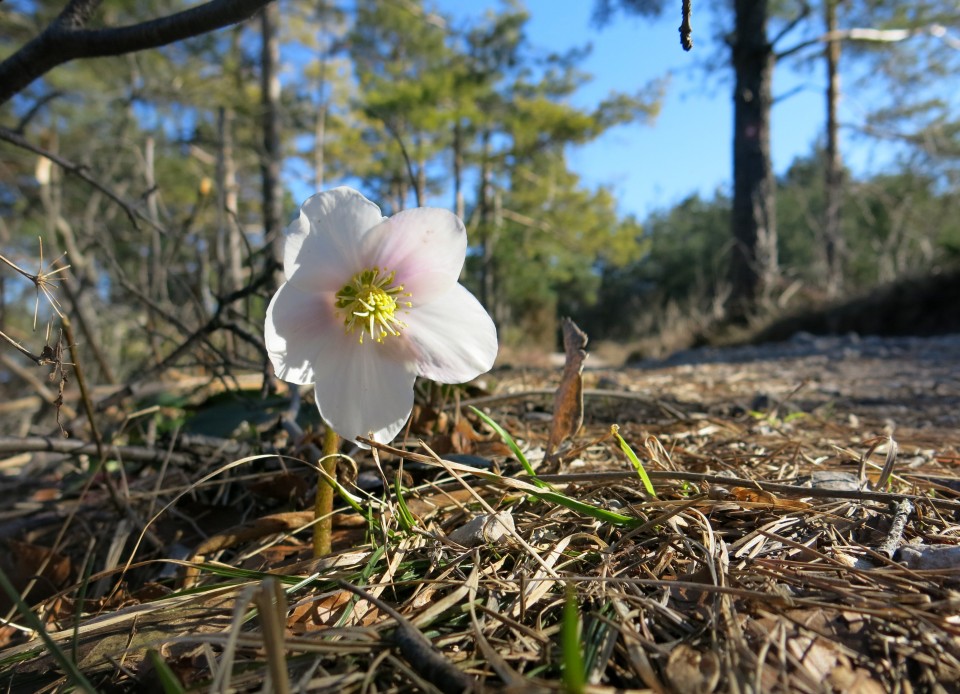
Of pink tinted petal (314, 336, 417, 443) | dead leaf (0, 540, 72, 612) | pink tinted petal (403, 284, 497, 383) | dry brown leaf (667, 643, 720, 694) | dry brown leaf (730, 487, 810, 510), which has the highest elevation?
pink tinted petal (403, 284, 497, 383)

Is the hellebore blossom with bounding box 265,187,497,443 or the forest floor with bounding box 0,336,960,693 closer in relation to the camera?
the forest floor with bounding box 0,336,960,693

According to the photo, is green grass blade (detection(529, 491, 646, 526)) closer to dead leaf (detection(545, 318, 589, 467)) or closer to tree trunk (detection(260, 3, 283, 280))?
dead leaf (detection(545, 318, 589, 467))

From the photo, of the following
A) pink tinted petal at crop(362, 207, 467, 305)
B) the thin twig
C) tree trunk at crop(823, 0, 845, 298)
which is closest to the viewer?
the thin twig

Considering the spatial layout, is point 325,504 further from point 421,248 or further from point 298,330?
point 421,248

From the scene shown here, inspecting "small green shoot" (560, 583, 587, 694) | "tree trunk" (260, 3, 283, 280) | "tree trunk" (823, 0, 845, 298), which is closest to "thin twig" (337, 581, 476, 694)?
"small green shoot" (560, 583, 587, 694)

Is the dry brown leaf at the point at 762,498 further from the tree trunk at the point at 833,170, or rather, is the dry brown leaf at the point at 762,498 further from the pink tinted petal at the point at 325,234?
the tree trunk at the point at 833,170

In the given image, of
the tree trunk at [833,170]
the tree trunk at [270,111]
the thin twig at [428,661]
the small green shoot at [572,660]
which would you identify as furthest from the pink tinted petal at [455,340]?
the tree trunk at [833,170]

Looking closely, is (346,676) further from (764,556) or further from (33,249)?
(33,249)
